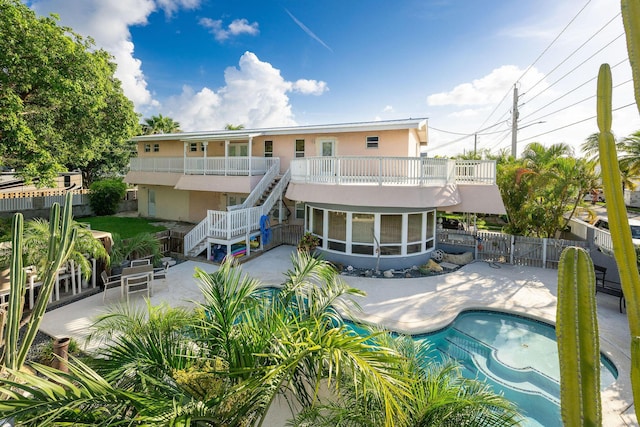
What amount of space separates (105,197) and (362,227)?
80.4 feet

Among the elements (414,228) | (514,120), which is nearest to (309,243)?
(414,228)

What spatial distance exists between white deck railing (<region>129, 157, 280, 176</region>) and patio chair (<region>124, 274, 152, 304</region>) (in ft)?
28.4

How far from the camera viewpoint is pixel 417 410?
371 cm

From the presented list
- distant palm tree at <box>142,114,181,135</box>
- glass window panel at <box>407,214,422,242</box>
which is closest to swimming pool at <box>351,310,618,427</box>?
glass window panel at <box>407,214,422,242</box>

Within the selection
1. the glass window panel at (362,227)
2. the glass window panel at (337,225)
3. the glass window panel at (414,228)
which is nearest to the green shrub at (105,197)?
the glass window panel at (337,225)

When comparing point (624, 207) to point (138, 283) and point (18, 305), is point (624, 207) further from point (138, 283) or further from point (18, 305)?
point (138, 283)

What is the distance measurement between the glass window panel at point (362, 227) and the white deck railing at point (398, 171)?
1594 mm

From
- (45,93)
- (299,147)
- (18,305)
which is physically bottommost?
(18,305)

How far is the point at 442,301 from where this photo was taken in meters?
11.3

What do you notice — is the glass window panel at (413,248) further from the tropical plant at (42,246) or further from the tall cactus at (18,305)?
the tall cactus at (18,305)

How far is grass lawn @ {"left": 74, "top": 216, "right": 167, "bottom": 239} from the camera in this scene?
20.3m

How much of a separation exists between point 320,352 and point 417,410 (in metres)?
1.33

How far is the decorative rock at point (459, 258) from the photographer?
52.2 ft

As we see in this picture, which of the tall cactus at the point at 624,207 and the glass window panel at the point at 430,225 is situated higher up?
the tall cactus at the point at 624,207
